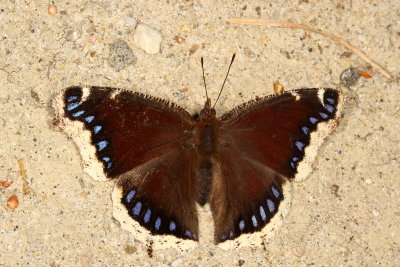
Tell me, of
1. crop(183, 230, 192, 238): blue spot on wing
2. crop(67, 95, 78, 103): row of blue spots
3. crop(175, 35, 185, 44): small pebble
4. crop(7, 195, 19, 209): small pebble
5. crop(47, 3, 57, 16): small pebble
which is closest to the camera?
crop(67, 95, 78, 103): row of blue spots

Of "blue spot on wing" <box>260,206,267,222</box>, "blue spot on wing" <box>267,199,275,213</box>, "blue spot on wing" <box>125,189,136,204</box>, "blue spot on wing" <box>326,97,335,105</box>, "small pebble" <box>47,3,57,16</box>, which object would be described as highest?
"small pebble" <box>47,3,57,16</box>

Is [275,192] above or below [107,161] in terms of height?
below

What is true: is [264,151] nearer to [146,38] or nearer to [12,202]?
[146,38]

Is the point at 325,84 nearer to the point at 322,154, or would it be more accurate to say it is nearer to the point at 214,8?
the point at 322,154

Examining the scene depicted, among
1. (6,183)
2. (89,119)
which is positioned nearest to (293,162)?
(89,119)

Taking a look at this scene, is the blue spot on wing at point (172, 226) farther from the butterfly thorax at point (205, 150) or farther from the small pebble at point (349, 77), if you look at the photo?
the small pebble at point (349, 77)

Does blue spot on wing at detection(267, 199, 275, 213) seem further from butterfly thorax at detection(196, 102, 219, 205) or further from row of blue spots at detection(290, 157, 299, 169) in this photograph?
butterfly thorax at detection(196, 102, 219, 205)

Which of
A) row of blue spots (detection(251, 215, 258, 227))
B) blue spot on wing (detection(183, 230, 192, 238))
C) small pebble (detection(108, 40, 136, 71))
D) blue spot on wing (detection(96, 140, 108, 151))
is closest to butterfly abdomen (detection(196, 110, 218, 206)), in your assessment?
blue spot on wing (detection(183, 230, 192, 238))
